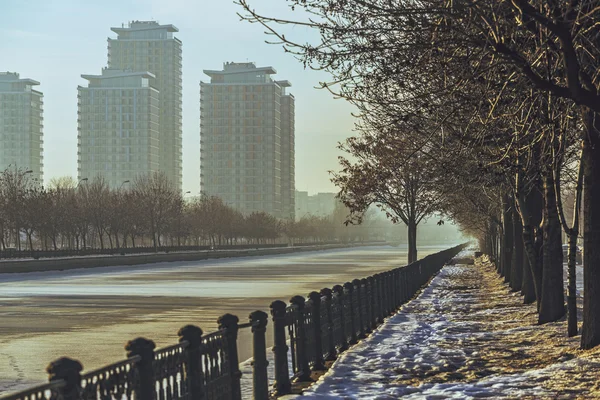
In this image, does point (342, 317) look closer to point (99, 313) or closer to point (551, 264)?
point (551, 264)

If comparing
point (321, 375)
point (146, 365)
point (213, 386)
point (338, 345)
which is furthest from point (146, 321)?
point (146, 365)

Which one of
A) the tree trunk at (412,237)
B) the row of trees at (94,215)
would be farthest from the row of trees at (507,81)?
the row of trees at (94,215)

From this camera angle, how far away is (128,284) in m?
42.7

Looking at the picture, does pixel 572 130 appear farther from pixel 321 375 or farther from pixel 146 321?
pixel 146 321

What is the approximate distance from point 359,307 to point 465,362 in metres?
4.05

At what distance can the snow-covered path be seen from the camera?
1123 cm

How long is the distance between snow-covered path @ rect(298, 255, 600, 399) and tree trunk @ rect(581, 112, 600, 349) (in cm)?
43

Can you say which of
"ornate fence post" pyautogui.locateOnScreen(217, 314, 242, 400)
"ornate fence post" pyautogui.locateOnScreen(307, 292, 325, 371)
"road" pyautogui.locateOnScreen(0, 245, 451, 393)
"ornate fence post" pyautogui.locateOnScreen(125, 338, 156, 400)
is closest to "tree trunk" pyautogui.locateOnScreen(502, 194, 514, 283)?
"road" pyautogui.locateOnScreen(0, 245, 451, 393)

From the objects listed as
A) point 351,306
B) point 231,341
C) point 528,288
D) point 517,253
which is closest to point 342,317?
point 351,306

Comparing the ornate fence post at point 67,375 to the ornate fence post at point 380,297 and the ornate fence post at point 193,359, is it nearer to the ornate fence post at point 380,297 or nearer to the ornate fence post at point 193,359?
the ornate fence post at point 193,359

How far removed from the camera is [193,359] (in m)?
7.75

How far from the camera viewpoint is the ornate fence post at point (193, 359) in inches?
303

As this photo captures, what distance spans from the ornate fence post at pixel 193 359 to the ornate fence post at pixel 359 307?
9622 millimetres

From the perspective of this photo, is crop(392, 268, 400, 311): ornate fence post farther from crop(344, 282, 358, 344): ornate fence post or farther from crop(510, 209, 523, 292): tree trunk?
crop(344, 282, 358, 344): ornate fence post
